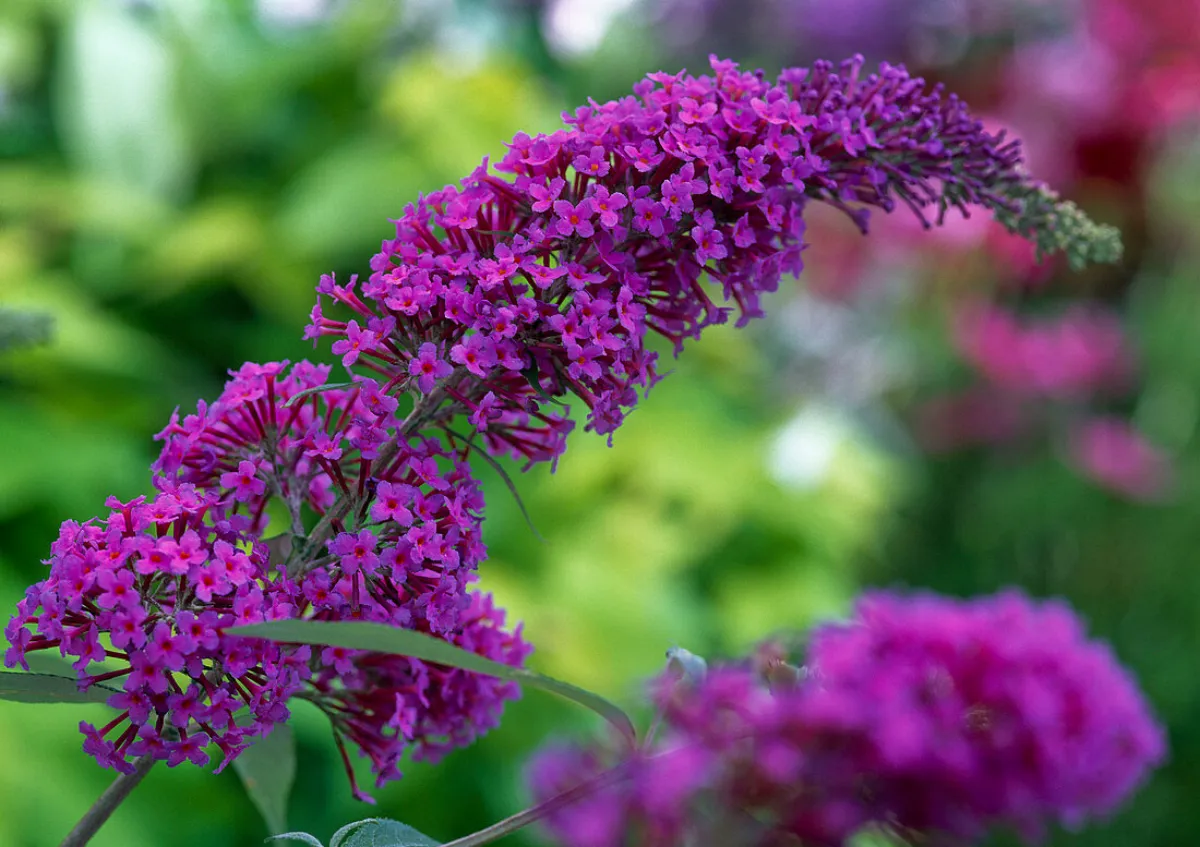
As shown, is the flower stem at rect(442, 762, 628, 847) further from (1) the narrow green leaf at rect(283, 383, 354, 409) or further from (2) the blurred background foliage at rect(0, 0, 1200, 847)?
(2) the blurred background foliage at rect(0, 0, 1200, 847)

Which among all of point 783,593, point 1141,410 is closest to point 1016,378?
point 1141,410

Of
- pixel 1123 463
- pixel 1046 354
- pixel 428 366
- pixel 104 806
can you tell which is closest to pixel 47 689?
pixel 104 806

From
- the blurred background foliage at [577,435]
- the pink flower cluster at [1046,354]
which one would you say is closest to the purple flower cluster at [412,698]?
the blurred background foliage at [577,435]

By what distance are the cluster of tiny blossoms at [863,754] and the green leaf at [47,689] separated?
13cm

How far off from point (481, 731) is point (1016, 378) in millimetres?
1742

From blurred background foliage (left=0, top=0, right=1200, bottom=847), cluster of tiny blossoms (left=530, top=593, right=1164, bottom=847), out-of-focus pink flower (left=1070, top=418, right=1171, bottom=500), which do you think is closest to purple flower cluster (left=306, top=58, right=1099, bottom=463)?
cluster of tiny blossoms (left=530, top=593, right=1164, bottom=847)

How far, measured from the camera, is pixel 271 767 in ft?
1.40

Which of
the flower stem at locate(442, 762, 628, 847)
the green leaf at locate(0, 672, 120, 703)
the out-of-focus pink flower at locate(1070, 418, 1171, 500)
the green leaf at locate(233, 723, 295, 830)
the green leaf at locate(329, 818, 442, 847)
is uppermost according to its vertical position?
the out-of-focus pink flower at locate(1070, 418, 1171, 500)

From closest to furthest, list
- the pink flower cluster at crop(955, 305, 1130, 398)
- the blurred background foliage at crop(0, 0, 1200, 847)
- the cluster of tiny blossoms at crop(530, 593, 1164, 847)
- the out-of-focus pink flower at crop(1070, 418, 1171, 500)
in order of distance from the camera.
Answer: the cluster of tiny blossoms at crop(530, 593, 1164, 847) < the blurred background foliage at crop(0, 0, 1200, 847) < the out-of-focus pink flower at crop(1070, 418, 1171, 500) < the pink flower cluster at crop(955, 305, 1130, 398)

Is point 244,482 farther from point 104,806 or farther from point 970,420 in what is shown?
point 970,420

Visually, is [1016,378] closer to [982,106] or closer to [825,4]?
[982,106]

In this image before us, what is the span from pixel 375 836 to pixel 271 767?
0.09 metres

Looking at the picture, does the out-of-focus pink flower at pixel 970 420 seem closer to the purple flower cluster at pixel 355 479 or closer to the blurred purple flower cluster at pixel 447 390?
the blurred purple flower cluster at pixel 447 390

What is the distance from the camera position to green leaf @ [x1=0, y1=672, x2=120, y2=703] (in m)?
0.34
